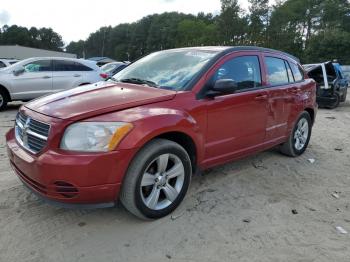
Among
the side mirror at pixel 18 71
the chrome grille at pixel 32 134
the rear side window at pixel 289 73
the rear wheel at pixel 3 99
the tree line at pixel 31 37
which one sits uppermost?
the tree line at pixel 31 37

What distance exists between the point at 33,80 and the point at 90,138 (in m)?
7.95

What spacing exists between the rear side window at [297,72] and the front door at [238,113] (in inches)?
45.7

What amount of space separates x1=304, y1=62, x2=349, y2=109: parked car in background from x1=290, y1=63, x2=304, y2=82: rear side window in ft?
22.0

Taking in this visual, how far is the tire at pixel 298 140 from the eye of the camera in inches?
A: 216

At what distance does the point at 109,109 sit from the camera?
3152 millimetres

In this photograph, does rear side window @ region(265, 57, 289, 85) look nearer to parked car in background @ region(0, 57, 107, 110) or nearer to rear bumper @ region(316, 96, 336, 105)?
parked car in background @ region(0, 57, 107, 110)

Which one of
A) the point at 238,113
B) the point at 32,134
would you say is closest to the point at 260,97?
the point at 238,113

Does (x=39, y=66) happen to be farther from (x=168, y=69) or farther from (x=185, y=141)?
(x=185, y=141)

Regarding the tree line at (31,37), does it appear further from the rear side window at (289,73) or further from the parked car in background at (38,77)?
the rear side window at (289,73)

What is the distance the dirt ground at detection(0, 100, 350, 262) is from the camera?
293 centimetres

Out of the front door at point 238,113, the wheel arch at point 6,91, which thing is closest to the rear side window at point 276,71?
the front door at point 238,113

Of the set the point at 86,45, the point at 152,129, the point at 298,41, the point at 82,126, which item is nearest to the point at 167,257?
the point at 152,129

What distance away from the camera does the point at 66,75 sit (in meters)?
10.5

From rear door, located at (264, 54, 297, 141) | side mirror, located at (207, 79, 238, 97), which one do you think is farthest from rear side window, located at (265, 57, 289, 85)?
side mirror, located at (207, 79, 238, 97)
